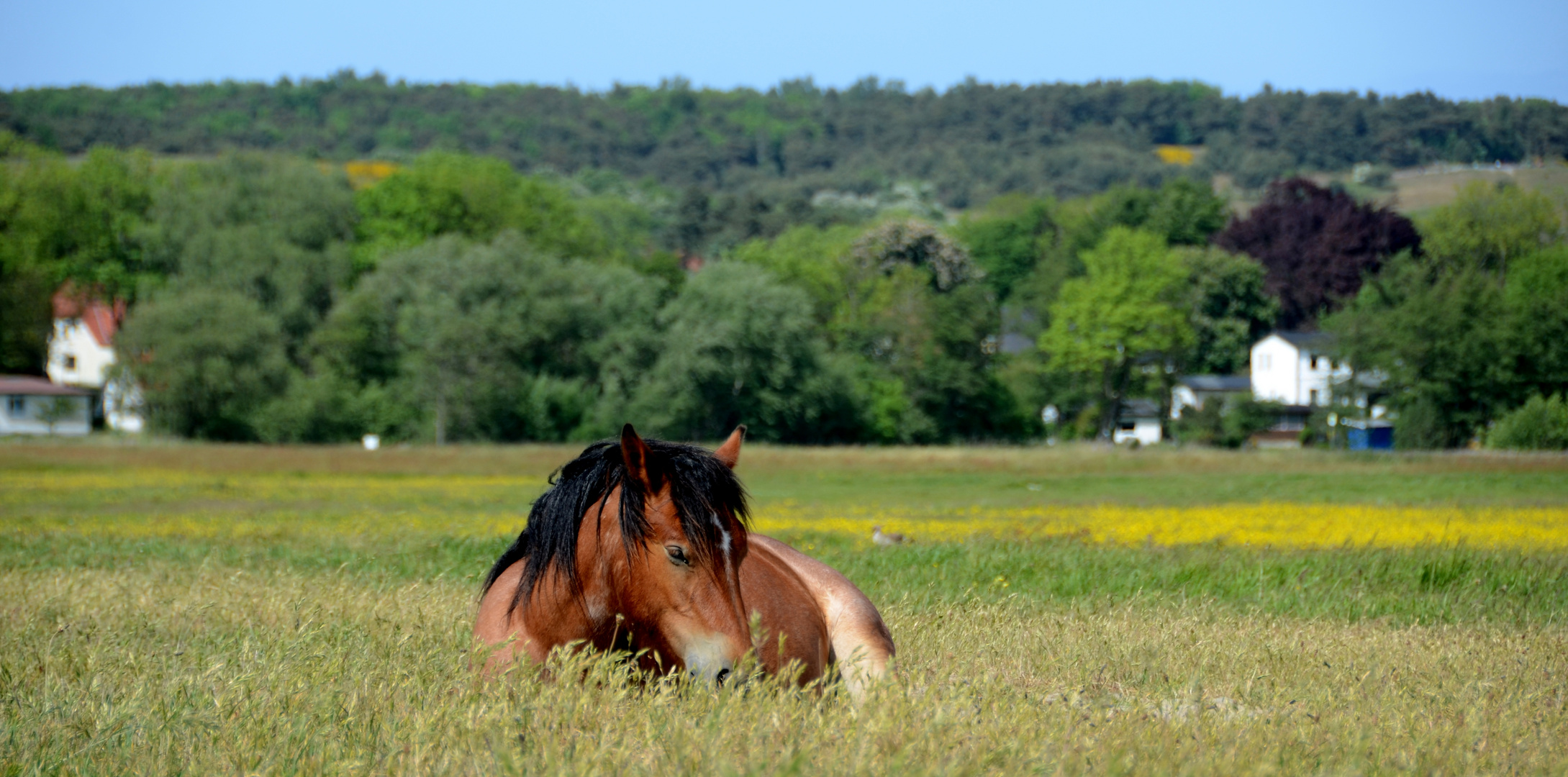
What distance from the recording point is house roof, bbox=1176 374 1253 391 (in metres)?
97.0

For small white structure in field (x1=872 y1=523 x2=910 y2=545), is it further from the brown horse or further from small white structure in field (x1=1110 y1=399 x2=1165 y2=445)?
small white structure in field (x1=1110 y1=399 x2=1165 y2=445)

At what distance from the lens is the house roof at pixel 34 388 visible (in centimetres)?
7519

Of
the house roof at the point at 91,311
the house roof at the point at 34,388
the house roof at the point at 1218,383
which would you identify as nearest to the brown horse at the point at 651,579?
the house roof at the point at 91,311

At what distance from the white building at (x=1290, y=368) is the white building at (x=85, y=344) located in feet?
260

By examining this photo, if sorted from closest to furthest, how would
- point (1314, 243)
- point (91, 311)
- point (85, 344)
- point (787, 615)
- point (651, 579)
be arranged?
point (651, 579) → point (787, 615) → point (91, 311) → point (85, 344) → point (1314, 243)

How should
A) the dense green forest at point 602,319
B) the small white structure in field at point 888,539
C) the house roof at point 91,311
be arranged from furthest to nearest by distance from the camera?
the house roof at point 91,311, the dense green forest at point 602,319, the small white structure in field at point 888,539

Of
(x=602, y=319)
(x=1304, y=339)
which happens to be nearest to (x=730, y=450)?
(x=602, y=319)

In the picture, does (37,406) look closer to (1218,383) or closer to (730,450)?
(1218,383)

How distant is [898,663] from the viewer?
6566mm

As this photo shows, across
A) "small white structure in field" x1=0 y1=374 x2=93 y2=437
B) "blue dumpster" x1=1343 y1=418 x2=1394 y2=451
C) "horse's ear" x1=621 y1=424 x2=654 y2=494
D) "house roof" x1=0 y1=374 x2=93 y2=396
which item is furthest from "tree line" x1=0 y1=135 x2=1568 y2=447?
"horse's ear" x1=621 y1=424 x2=654 y2=494

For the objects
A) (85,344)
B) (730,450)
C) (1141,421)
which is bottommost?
(1141,421)

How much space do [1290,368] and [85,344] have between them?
88.9 meters

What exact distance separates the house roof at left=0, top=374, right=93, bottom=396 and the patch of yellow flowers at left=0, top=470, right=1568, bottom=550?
44461 mm

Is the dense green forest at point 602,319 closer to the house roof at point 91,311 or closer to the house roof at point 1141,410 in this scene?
the house roof at point 91,311
